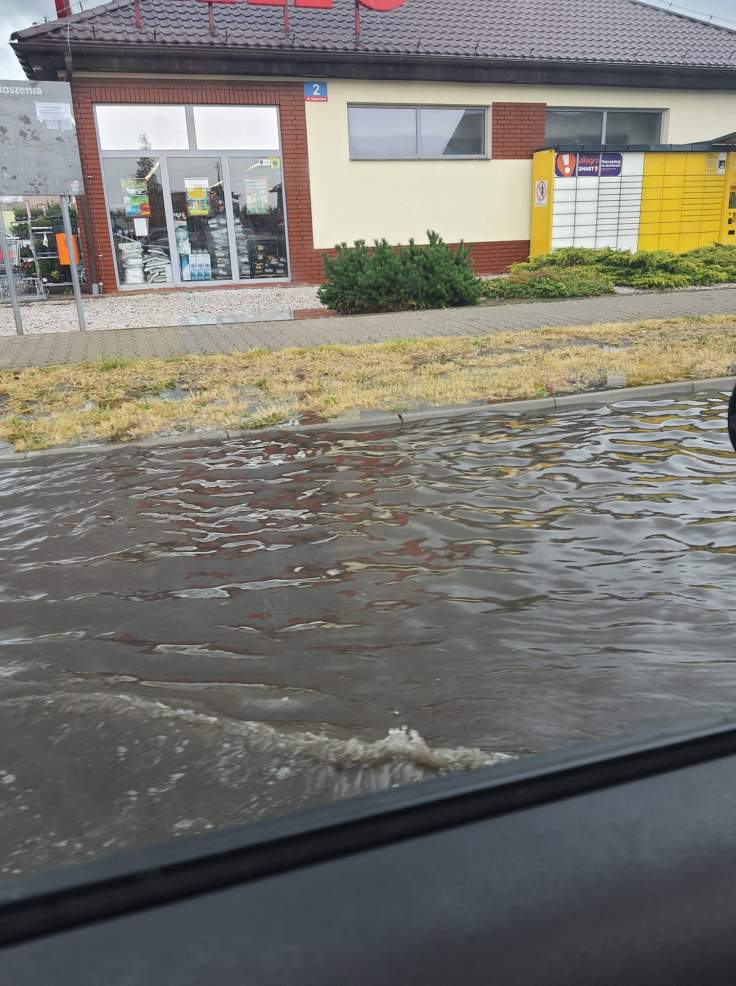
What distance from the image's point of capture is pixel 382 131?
18297 millimetres

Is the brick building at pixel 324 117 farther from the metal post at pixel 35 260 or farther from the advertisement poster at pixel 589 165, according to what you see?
the metal post at pixel 35 260

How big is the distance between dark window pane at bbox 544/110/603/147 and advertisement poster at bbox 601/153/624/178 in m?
1.53

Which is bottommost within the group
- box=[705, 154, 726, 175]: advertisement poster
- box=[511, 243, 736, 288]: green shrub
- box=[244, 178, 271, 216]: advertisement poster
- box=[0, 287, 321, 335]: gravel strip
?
box=[0, 287, 321, 335]: gravel strip

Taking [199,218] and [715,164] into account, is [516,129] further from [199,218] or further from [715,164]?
→ [199,218]

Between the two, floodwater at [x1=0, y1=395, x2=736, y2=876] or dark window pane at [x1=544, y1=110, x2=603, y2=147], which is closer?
floodwater at [x1=0, y1=395, x2=736, y2=876]

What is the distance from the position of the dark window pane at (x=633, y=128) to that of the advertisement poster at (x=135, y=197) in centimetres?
1108

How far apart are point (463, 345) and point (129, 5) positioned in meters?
12.6

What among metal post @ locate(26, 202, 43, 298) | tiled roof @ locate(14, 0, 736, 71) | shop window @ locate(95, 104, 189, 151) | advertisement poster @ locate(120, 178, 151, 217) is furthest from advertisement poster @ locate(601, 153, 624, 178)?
metal post @ locate(26, 202, 43, 298)

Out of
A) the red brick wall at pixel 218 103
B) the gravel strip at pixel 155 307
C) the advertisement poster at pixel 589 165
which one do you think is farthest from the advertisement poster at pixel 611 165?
the gravel strip at pixel 155 307

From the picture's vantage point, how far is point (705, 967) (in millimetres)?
626

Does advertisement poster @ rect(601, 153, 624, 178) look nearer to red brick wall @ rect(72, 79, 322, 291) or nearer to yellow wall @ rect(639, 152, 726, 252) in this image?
yellow wall @ rect(639, 152, 726, 252)

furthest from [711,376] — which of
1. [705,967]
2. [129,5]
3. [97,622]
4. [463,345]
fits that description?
[129,5]

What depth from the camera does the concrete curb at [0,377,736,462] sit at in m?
6.15

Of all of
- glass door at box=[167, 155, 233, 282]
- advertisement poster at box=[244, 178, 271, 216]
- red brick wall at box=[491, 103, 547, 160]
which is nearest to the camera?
glass door at box=[167, 155, 233, 282]
